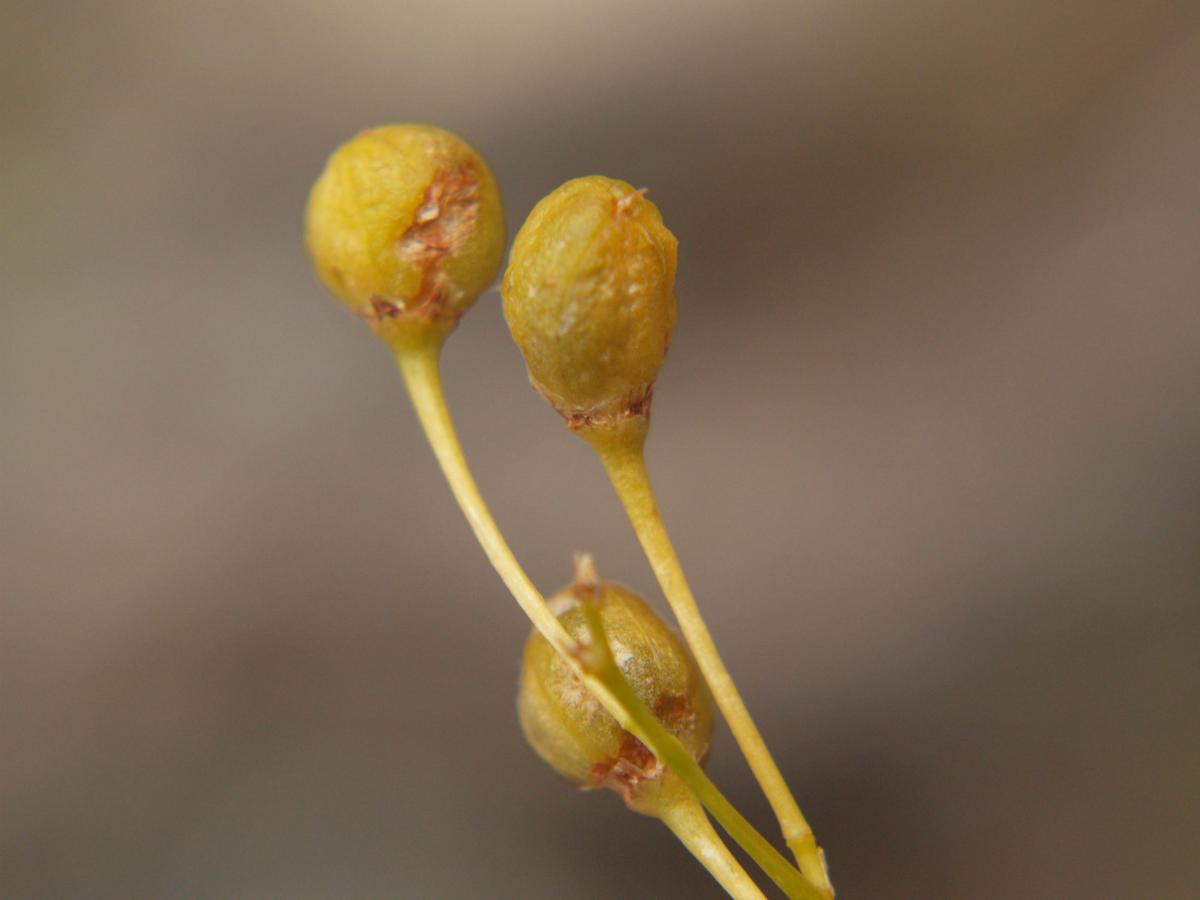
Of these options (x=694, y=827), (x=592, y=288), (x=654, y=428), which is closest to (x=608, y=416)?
(x=592, y=288)

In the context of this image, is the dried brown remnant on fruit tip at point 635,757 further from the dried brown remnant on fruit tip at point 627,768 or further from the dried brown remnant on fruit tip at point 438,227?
the dried brown remnant on fruit tip at point 438,227

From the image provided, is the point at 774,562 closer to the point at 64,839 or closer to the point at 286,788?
the point at 286,788

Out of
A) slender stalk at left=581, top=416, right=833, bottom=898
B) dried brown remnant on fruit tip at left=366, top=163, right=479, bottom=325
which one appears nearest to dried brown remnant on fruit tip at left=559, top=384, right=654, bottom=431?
slender stalk at left=581, top=416, right=833, bottom=898

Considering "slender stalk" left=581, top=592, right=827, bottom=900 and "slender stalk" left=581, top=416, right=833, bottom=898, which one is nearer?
"slender stalk" left=581, top=592, right=827, bottom=900

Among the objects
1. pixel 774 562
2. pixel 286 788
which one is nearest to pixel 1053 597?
pixel 774 562

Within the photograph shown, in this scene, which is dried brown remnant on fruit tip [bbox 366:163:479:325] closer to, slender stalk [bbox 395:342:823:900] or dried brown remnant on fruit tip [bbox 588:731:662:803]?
slender stalk [bbox 395:342:823:900]

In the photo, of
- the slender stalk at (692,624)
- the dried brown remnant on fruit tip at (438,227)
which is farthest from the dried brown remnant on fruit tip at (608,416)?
the dried brown remnant on fruit tip at (438,227)

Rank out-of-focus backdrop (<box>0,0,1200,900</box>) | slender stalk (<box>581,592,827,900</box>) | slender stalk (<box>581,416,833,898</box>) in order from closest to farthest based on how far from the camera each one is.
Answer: slender stalk (<box>581,592,827,900</box>), slender stalk (<box>581,416,833,898</box>), out-of-focus backdrop (<box>0,0,1200,900</box>)
